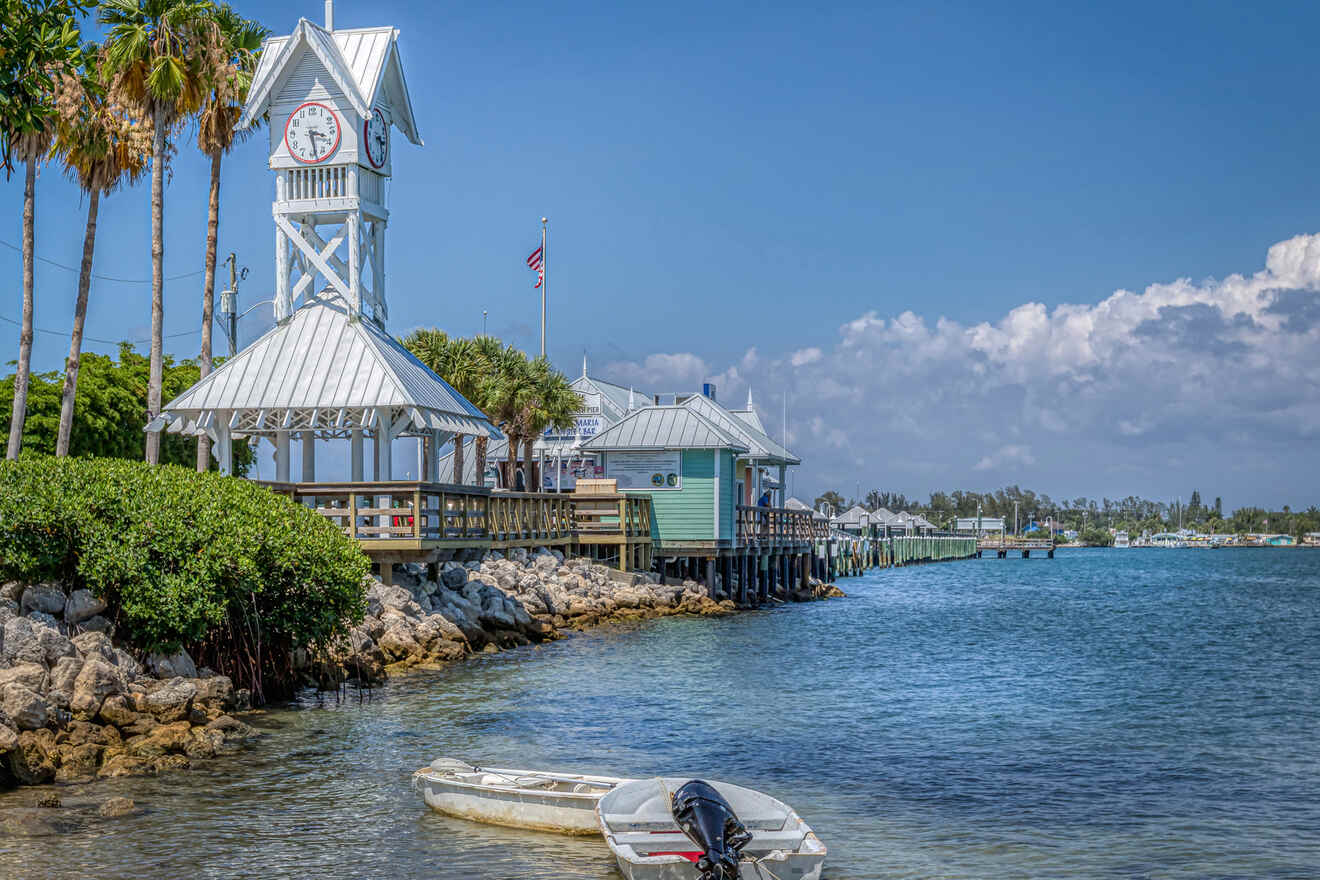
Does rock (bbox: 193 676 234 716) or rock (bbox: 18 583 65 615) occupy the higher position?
rock (bbox: 18 583 65 615)

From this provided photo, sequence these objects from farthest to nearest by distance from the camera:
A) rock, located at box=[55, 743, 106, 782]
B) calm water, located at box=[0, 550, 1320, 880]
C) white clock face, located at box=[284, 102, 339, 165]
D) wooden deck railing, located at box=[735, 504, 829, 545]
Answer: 1. wooden deck railing, located at box=[735, 504, 829, 545]
2. white clock face, located at box=[284, 102, 339, 165]
3. rock, located at box=[55, 743, 106, 782]
4. calm water, located at box=[0, 550, 1320, 880]

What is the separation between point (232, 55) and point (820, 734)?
78.6 feet

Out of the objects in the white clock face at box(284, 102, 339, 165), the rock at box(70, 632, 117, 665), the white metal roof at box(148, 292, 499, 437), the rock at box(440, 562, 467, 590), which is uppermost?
the white clock face at box(284, 102, 339, 165)

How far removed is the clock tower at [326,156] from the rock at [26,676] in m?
14.5

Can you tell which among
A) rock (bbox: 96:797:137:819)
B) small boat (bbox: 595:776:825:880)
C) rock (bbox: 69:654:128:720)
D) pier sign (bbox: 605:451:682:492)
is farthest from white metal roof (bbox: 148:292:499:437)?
small boat (bbox: 595:776:825:880)

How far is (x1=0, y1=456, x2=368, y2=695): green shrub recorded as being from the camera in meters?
16.0

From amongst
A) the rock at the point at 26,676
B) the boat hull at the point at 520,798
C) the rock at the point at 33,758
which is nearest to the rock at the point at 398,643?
the rock at the point at 26,676

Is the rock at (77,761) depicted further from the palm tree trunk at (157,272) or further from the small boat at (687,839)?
the palm tree trunk at (157,272)

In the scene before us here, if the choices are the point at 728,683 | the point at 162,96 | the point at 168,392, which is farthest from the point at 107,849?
the point at 168,392

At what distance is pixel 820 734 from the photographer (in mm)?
17953

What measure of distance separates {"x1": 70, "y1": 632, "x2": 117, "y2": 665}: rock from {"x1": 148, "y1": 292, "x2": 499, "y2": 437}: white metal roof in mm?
10229

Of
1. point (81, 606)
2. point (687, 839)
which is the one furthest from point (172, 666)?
point (687, 839)

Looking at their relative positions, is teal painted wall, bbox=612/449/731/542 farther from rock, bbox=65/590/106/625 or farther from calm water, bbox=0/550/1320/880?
rock, bbox=65/590/106/625

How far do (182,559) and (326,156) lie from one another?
1371 cm
